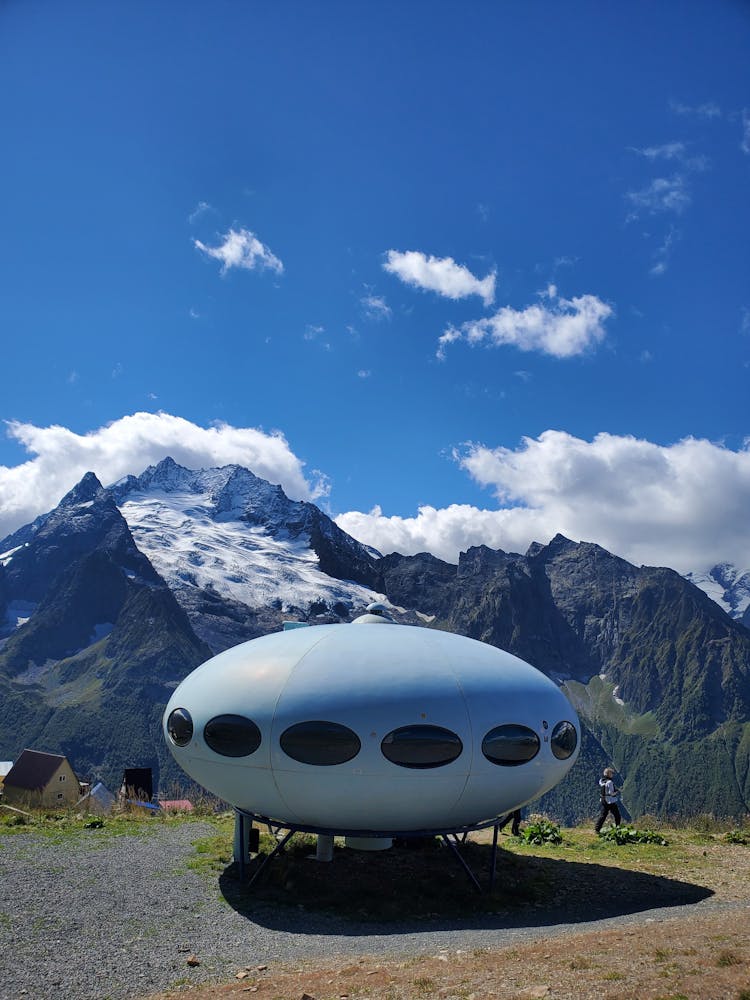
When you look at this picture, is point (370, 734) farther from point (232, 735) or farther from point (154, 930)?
point (154, 930)

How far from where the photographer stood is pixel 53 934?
481 inches

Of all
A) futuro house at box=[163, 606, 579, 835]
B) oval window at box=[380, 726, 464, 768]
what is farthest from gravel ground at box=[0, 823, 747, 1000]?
oval window at box=[380, 726, 464, 768]

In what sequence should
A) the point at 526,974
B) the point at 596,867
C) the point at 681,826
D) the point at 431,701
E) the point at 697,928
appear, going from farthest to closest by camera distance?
the point at 681,826 < the point at 596,867 < the point at 431,701 < the point at 697,928 < the point at 526,974

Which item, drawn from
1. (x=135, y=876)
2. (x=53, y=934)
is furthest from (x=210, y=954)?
(x=135, y=876)

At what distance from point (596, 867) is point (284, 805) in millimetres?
9199

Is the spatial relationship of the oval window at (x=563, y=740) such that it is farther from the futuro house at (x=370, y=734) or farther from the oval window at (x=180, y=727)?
the oval window at (x=180, y=727)

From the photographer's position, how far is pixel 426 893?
15500 mm

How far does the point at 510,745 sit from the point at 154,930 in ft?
24.7

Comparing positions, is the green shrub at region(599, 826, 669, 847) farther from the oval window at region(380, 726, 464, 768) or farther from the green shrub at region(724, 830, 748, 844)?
the oval window at region(380, 726, 464, 768)

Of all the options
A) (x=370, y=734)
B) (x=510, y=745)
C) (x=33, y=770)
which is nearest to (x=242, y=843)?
(x=370, y=734)

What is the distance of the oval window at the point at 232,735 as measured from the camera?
14.5 metres

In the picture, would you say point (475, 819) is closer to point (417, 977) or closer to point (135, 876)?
point (417, 977)

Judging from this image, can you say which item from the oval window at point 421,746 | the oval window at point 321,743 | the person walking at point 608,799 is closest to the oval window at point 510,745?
the oval window at point 421,746

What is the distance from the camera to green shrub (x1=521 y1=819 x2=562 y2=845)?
22094 mm
